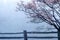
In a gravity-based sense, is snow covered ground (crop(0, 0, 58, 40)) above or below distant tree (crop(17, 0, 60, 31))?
above

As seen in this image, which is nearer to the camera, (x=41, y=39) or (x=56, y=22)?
(x=56, y=22)

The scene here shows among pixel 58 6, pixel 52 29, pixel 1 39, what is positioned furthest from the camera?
pixel 1 39

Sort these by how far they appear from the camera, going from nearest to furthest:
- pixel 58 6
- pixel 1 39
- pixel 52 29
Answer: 1. pixel 58 6
2. pixel 52 29
3. pixel 1 39

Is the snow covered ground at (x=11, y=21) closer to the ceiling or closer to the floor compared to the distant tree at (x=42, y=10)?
closer to the ceiling

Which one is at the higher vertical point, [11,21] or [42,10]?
[11,21]

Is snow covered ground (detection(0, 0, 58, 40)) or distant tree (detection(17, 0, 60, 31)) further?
snow covered ground (detection(0, 0, 58, 40))

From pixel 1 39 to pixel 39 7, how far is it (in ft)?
8.64

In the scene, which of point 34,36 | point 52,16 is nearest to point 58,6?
point 52,16

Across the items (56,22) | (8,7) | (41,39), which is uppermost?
(8,7)

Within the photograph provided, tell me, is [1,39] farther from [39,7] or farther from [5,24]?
[39,7]

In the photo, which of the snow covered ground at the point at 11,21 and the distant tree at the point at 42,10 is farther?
the snow covered ground at the point at 11,21

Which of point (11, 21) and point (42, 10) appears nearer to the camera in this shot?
point (42, 10)

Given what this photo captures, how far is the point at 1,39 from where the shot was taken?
7.67 metres

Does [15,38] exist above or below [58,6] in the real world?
above
